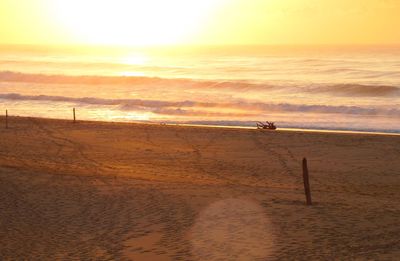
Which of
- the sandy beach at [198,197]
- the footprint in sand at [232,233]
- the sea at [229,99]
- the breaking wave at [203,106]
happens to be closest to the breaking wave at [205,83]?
the sea at [229,99]

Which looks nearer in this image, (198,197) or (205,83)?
(198,197)

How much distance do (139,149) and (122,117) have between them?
12011 mm

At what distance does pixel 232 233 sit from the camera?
10664 mm

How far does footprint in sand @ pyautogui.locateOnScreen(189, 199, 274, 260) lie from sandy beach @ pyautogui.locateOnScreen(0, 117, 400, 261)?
19 millimetres

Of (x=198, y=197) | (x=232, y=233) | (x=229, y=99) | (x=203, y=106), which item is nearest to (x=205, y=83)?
(x=229, y=99)

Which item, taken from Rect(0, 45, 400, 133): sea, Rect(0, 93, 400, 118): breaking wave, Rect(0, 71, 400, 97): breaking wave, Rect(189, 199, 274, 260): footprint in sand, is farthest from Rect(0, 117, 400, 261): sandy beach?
Rect(0, 71, 400, 97): breaking wave

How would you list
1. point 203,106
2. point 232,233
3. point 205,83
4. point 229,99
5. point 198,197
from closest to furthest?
point 232,233 → point 198,197 → point 203,106 → point 229,99 → point 205,83

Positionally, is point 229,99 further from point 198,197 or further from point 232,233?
point 232,233

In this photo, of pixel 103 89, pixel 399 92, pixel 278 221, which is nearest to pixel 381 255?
pixel 278 221

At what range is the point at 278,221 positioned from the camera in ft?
37.1

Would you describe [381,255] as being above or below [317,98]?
below

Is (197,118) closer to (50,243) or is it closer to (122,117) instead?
(122,117)

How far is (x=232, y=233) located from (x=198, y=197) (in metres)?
2.85

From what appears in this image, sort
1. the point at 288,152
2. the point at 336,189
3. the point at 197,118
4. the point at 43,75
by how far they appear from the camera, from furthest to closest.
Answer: the point at 43,75 < the point at 197,118 < the point at 288,152 < the point at 336,189
